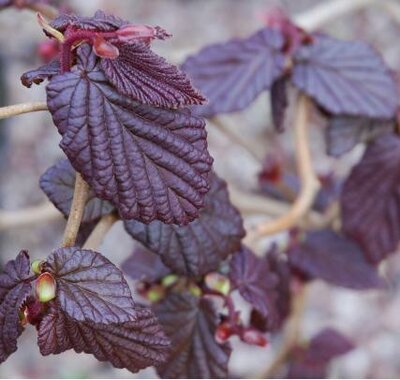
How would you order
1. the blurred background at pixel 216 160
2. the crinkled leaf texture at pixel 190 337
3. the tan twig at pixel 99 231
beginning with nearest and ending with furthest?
the tan twig at pixel 99 231, the crinkled leaf texture at pixel 190 337, the blurred background at pixel 216 160

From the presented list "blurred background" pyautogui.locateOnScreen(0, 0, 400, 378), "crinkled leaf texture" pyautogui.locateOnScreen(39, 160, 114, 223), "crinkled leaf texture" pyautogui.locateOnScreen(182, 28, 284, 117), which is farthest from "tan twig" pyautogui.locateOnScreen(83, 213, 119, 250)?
"blurred background" pyautogui.locateOnScreen(0, 0, 400, 378)

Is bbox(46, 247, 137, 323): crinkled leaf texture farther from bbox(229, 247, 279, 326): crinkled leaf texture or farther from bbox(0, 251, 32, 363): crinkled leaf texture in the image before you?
bbox(229, 247, 279, 326): crinkled leaf texture

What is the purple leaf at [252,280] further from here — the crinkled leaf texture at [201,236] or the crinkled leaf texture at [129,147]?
the crinkled leaf texture at [129,147]

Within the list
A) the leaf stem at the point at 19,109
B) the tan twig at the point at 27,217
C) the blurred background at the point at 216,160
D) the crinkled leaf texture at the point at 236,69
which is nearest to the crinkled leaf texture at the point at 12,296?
the leaf stem at the point at 19,109

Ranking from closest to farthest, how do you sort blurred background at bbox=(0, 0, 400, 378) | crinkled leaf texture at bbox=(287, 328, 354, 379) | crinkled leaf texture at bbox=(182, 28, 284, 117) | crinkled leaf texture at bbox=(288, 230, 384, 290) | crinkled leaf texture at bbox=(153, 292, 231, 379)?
1. crinkled leaf texture at bbox=(153, 292, 231, 379)
2. crinkled leaf texture at bbox=(182, 28, 284, 117)
3. crinkled leaf texture at bbox=(288, 230, 384, 290)
4. crinkled leaf texture at bbox=(287, 328, 354, 379)
5. blurred background at bbox=(0, 0, 400, 378)

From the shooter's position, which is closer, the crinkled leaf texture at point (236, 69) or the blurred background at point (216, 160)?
the crinkled leaf texture at point (236, 69)

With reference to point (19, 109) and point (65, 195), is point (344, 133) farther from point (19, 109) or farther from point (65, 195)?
point (19, 109)
